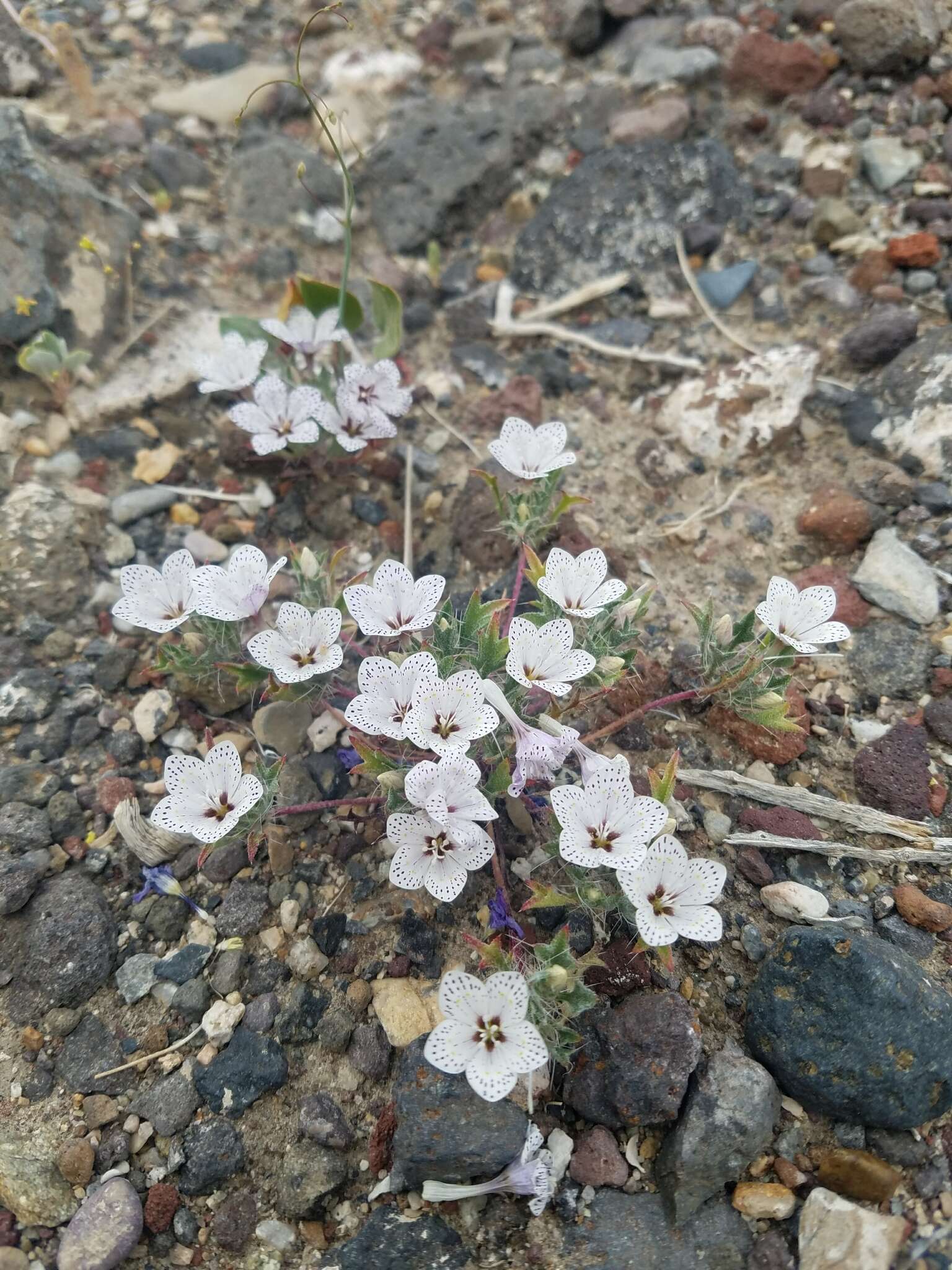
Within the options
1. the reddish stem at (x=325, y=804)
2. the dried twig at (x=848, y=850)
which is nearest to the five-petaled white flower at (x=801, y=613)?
the dried twig at (x=848, y=850)

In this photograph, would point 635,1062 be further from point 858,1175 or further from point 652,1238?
point 858,1175

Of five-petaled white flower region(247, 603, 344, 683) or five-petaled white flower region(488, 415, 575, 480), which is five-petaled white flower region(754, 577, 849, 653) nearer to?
five-petaled white flower region(488, 415, 575, 480)

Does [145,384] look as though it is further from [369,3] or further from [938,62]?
[938,62]

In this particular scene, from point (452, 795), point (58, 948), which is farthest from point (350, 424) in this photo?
point (58, 948)

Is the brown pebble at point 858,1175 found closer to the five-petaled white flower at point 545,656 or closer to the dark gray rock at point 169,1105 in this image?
the five-petaled white flower at point 545,656

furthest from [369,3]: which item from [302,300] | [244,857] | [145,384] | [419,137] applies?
[244,857]

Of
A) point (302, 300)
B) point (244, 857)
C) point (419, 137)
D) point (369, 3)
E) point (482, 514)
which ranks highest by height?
point (369, 3)
